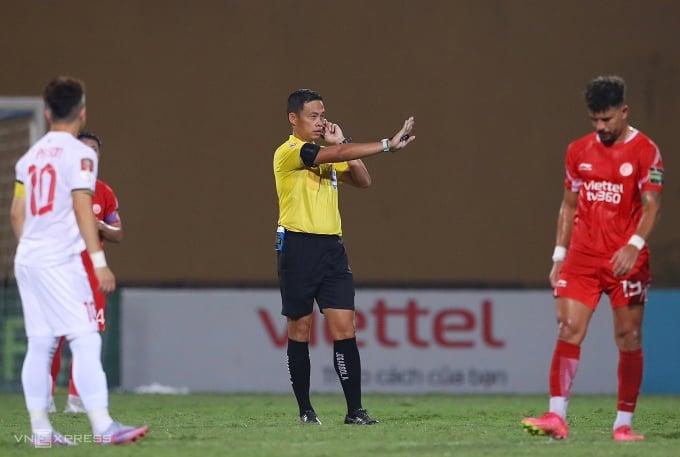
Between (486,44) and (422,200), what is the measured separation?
76.9 inches

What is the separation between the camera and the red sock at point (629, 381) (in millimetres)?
6777

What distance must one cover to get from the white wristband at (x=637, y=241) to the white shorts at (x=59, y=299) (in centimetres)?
261

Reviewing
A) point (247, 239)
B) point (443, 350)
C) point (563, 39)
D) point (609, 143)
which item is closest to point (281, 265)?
point (609, 143)

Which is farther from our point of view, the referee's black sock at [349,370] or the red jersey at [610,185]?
the referee's black sock at [349,370]

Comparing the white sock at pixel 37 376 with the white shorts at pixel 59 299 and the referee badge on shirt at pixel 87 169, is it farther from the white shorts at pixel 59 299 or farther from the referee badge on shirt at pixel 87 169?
the referee badge on shirt at pixel 87 169

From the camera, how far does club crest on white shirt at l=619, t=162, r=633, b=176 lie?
6.66 metres

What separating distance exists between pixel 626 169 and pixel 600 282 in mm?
582

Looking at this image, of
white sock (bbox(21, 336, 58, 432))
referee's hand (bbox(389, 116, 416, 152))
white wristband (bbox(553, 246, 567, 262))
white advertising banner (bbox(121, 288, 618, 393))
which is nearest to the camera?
white sock (bbox(21, 336, 58, 432))

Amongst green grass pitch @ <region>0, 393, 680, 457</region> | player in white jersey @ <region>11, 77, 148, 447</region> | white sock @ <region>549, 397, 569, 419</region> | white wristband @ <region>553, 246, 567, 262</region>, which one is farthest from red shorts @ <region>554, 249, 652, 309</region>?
player in white jersey @ <region>11, 77, 148, 447</region>

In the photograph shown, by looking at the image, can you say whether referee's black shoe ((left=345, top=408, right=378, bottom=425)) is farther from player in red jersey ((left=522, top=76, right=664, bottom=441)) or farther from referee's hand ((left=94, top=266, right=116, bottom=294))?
referee's hand ((left=94, top=266, right=116, bottom=294))

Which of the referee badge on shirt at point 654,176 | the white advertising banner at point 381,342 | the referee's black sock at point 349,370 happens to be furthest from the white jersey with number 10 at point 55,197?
the white advertising banner at point 381,342

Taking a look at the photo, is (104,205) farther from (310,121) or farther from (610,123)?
(610,123)

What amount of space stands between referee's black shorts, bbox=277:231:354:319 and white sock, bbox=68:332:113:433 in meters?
1.87

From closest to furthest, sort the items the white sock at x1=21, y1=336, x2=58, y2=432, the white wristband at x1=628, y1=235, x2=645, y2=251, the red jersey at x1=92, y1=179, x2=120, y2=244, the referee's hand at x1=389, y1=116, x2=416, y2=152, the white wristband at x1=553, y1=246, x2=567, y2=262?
the white sock at x1=21, y1=336, x2=58, y2=432, the white wristband at x1=628, y1=235, x2=645, y2=251, the white wristband at x1=553, y1=246, x2=567, y2=262, the referee's hand at x1=389, y1=116, x2=416, y2=152, the red jersey at x1=92, y1=179, x2=120, y2=244
